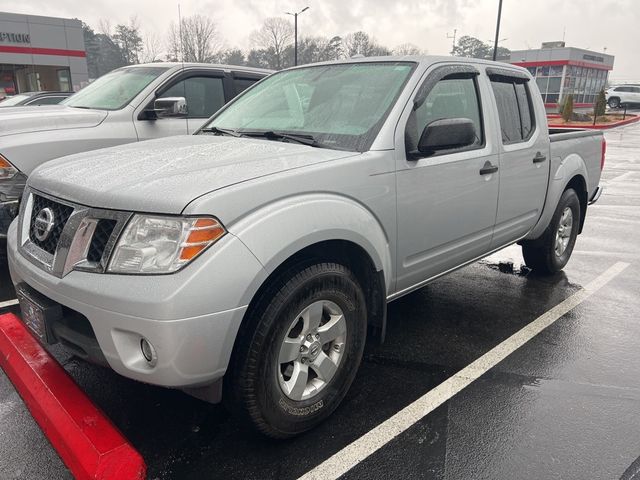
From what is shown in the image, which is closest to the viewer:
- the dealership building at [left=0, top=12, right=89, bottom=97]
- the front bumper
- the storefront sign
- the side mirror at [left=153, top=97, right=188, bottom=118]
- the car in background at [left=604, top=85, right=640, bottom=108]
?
the front bumper

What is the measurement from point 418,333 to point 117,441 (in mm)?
2366

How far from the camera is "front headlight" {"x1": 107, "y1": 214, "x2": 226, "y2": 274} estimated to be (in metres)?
2.04

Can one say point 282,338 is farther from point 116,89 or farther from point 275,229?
point 116,89

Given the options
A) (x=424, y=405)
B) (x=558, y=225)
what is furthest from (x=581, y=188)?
(x=424, y=405)

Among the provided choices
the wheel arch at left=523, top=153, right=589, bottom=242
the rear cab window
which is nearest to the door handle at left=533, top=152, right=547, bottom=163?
the rear cab window

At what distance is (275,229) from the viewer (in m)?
2.22

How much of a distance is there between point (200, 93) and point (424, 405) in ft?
14.3

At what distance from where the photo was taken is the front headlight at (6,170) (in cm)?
427

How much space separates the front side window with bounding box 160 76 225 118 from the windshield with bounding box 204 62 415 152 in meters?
2.03

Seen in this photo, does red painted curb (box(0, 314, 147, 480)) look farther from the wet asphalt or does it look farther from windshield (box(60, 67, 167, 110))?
windshield (box(60, 67, 167, 110))

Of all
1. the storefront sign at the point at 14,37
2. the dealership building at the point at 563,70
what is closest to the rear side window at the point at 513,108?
the storefront sign at the point at 14,37

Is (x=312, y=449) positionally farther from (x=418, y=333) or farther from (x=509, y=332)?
(x=509, y=332)

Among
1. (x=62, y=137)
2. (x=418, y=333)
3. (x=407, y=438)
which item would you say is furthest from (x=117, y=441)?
(x=62, y=137)

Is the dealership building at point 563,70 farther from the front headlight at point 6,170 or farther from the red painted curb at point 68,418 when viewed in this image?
the red painted curb at point 68,418
